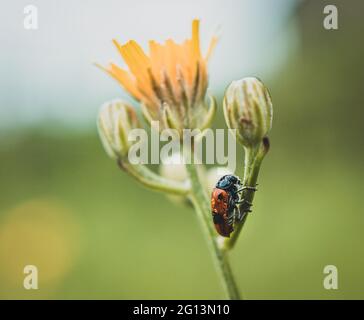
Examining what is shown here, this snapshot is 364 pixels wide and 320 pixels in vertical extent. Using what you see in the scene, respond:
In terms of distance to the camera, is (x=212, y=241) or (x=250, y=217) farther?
(x=250, y=217)

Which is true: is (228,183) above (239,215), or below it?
above

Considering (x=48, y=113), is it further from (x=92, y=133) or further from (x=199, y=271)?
(x=199, y=271)

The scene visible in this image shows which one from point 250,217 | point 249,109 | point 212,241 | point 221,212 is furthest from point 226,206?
point 250,217

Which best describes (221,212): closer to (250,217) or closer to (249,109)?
(249,109)

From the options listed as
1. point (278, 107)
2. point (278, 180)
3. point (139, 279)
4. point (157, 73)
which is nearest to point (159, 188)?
point (157, 73)

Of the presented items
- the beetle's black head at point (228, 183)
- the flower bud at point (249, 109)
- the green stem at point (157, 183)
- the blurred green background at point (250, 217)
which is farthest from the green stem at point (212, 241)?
the blurred green background at point (250, 217)

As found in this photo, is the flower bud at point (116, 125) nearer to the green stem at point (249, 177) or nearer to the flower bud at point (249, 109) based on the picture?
the flower bud at point (249, 109)
